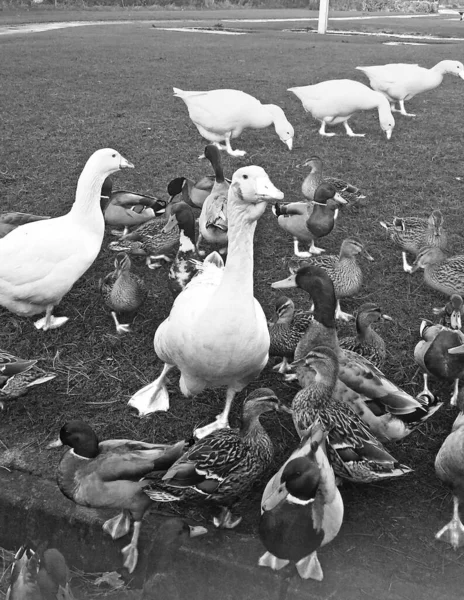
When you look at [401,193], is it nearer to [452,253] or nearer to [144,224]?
[452,253]

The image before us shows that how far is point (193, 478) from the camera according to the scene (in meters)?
2.75

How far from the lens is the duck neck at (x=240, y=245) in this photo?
304cm

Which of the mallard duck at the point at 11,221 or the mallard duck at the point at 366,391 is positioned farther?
the mallard duck at the point at 11,221

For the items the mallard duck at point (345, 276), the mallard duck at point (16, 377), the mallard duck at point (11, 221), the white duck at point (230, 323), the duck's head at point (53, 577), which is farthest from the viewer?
the mallard duck at point (11, 221)

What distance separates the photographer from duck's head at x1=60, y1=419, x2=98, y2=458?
2.84 meters

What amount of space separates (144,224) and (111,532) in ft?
10.4

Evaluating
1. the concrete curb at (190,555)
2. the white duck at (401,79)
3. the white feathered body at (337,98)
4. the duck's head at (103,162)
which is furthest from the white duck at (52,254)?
the white duck at (401,79)

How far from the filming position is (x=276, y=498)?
2.60 metres

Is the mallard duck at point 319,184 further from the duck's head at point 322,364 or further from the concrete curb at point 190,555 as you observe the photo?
the concrete curb at point 190,555

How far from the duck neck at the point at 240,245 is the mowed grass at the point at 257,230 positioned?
0.94m

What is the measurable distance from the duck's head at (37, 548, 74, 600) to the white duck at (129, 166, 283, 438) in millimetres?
1425

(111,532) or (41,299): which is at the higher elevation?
(41,299)

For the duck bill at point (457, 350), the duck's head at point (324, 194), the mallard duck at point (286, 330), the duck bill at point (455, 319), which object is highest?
the duck's head at point (324, 194)

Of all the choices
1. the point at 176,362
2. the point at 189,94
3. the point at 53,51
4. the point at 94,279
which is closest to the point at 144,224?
the point at 94,279
